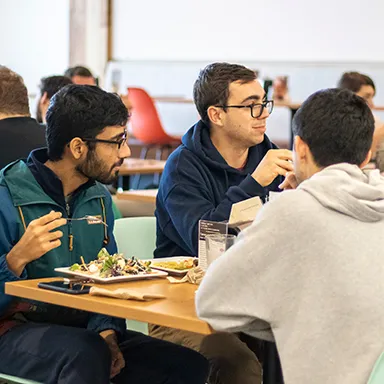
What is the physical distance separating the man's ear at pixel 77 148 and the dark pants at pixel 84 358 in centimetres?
53

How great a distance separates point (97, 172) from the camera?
2666 mm

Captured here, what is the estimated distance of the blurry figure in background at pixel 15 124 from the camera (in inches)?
149

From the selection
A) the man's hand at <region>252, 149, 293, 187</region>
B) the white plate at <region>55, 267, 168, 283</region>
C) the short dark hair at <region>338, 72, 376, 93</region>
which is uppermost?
the man's hand at <region>252, 149, 293, 187</region>

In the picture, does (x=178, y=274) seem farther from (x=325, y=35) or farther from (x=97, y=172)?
(x=325, y=35)

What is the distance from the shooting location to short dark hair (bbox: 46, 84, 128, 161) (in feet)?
8.63

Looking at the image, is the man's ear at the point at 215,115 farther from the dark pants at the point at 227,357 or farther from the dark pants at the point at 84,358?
the dark pants at the point at 84,358

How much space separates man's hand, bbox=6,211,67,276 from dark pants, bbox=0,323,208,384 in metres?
0.23

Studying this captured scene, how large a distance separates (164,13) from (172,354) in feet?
26.4

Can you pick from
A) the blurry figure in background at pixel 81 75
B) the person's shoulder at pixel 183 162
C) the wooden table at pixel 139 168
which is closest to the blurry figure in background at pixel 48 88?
the wooden table at pixel 139 168

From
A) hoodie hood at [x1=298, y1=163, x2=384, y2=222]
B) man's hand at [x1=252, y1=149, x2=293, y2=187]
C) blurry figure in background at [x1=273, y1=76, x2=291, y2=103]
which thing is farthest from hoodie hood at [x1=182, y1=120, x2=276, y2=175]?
blurry figure in background at [x1=273, y1=76, x2=291, y2=103]

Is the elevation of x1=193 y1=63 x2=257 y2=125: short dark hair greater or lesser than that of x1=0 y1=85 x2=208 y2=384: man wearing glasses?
greater

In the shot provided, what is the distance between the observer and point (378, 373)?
71.5 inches

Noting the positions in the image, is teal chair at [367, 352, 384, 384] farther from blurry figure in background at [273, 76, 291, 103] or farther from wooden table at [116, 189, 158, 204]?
blurry figure in background at [273, 76, 291, 103]

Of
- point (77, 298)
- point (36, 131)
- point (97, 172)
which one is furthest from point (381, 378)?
point (36, 131)
